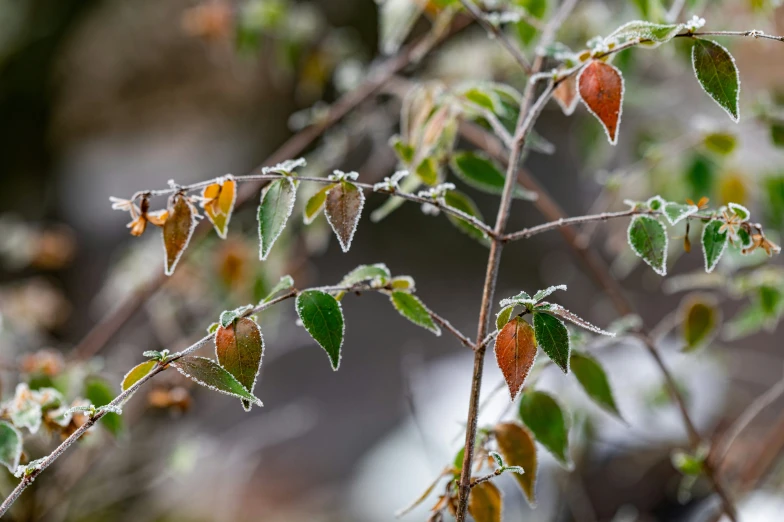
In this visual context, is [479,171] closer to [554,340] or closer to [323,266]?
[554,340]

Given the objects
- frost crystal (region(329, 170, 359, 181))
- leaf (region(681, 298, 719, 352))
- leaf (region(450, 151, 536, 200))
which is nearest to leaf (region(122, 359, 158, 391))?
frost crystal (region(329, 170, 359, 181))

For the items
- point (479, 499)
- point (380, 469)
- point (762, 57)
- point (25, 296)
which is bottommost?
point (479, 499)

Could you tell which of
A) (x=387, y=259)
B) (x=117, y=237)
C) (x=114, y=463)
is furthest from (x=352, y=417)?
(x=117, y=237)

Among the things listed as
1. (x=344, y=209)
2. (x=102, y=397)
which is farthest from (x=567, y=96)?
(x=102, y=397)

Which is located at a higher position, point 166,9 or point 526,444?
point 166,9

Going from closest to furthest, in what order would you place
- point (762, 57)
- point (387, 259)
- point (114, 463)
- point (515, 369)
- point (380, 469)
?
point (515, 369) → point (114, 463) → point (380, 469) → point (762, 57) → point (387, 259)

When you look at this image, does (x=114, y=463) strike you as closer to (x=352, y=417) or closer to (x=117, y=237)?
(x=352, y=417)

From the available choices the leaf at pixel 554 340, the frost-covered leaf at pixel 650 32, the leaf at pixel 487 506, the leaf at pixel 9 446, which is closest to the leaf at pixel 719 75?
the frost-covered leaf at pixel 650 32

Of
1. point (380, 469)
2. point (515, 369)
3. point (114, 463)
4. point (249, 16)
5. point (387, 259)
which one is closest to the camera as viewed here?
point (515, 369)
